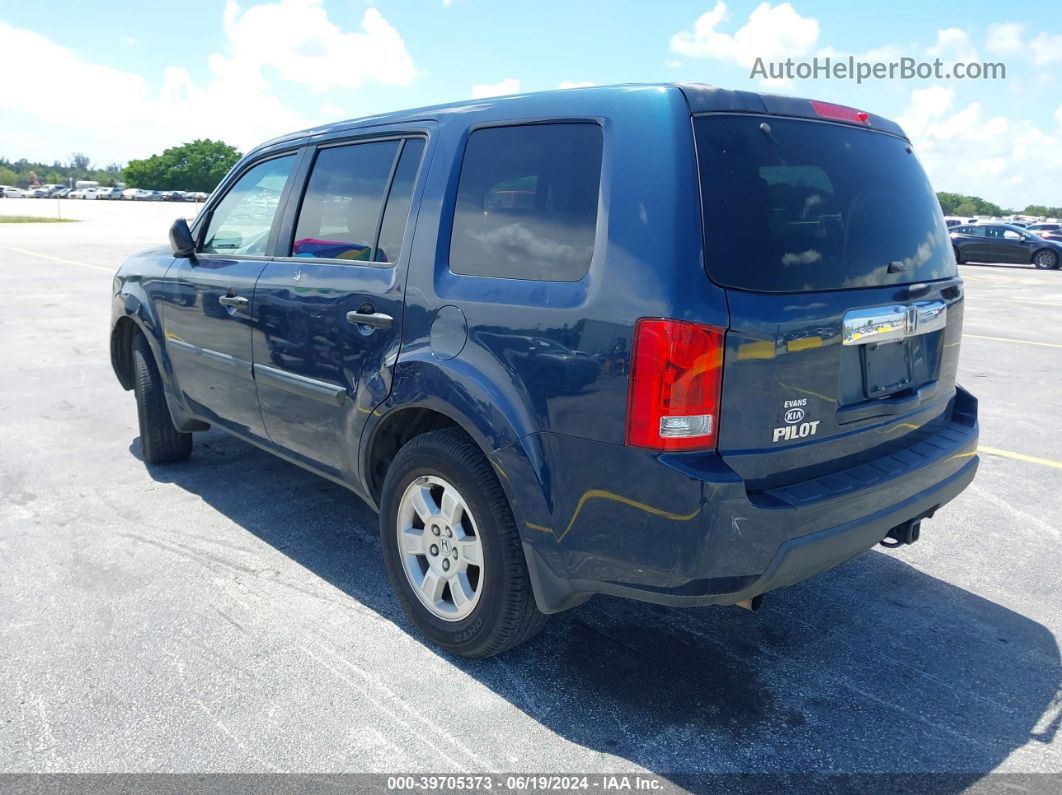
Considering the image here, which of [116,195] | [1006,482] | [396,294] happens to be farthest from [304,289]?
[116,195]

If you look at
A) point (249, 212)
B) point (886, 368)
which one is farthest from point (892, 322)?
point (249, 212)

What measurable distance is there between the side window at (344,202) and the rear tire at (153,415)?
6.02 feet

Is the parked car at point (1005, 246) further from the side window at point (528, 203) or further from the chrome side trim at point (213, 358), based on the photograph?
the side window at point (528, 203)

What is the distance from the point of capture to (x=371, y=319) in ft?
10.6

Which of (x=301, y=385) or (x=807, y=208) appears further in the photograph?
(x=301, y=385)

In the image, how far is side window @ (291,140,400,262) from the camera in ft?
11.3

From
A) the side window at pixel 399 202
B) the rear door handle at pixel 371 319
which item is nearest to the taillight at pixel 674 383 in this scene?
the rear door handle at pixel 371 319

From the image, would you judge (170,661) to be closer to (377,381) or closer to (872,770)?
(377,381)

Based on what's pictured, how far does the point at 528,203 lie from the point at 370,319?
813 millimetres

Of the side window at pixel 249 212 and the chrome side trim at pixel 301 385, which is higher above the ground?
the side window at pixel 249 212

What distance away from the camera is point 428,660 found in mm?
3123

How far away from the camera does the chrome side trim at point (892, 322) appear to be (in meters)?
2.71

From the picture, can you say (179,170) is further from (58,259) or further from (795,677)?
(795,677)

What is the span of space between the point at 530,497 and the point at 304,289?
5.11 feet
